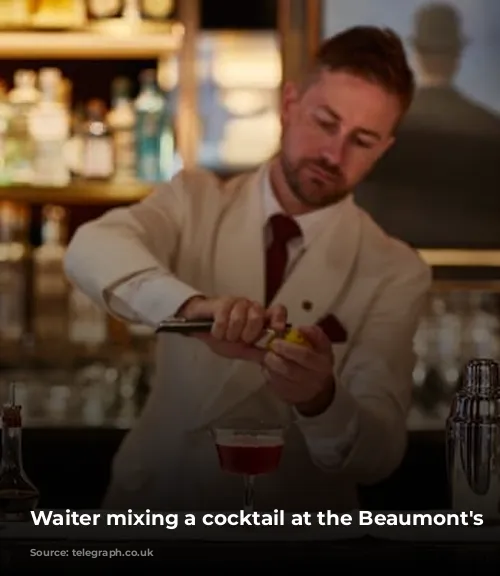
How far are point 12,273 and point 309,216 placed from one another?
25.3 inches

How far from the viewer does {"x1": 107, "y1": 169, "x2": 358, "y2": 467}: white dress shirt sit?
2568mm

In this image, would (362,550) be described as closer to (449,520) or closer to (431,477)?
(449,520)

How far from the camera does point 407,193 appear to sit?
2.72 meters

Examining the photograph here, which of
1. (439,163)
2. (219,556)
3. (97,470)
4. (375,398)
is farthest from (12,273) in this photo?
(219,556)

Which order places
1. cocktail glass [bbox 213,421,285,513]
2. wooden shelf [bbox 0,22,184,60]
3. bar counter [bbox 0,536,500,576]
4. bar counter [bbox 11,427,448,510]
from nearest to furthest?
bar counter [bbox 0,536,500,576], cocktail glass [bbox 213,421,285,513], bar counter [bbox 11,427,448,510], wooden shelf [bbox 0,22,184,60]

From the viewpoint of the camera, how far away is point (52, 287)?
2.78m

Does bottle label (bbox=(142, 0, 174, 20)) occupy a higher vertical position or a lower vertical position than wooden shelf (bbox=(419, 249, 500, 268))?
higher

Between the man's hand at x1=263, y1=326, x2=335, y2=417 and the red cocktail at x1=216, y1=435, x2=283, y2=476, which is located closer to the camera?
the red cocktail at x1=216, y1=435, x2=283, y2=476

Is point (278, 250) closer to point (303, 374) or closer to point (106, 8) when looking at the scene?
point (303, 374)

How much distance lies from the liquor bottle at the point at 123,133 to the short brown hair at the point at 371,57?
16.2 inches

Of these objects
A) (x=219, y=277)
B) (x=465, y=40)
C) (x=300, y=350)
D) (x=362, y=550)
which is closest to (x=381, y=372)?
(x=300, y=350)

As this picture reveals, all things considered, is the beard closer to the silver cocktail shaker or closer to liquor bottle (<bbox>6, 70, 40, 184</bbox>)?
liquor bottle (<bbox>6, 70, 40, 184</bbox>)

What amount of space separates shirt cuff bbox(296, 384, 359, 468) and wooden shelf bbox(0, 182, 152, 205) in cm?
55

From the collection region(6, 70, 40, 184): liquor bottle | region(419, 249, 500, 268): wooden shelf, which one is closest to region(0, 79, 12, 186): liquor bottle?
region(6, 70, 40, 184): liquor bottle
